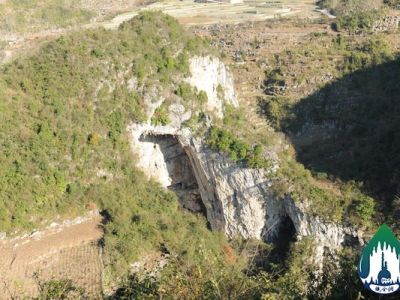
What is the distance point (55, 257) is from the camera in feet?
51.7

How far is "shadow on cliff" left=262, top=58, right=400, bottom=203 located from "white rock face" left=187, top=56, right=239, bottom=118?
3826 mm

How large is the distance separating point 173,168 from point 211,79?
4446 mm

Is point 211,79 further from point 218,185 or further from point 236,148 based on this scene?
point 218,185

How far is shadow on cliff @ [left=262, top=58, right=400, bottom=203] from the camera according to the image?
17.5 meters

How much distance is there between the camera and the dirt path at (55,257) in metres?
14.5

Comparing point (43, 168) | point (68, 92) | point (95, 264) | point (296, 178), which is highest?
point (68, 92)

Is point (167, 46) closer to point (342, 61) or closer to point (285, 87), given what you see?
point (285, 87)

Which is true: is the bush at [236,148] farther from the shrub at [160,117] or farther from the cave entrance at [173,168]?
the cave entrance at [173,168]

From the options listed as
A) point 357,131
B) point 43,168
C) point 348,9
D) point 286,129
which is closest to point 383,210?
point 357,131

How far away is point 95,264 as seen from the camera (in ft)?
51.0

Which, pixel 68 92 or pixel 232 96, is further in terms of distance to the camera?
pixel 232 96

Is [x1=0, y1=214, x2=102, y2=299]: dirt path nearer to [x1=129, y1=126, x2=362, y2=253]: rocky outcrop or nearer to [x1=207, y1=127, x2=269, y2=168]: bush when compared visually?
[x1=129, y1=126, x2=362, y2=253]: rocky outcrop

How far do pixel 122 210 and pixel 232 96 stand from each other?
838 cm

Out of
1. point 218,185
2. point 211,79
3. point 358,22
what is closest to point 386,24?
point 358,22
